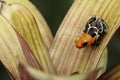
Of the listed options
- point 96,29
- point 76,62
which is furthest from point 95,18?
point 76,62

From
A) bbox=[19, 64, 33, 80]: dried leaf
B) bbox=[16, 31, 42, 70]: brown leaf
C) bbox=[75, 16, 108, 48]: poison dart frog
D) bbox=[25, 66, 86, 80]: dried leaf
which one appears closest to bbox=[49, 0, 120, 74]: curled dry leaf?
bbox=[75, 16, 108, 48]: poison dart frog

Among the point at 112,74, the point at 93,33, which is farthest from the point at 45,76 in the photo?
the point at 93,33

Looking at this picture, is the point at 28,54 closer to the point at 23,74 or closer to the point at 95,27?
the point at 23,74

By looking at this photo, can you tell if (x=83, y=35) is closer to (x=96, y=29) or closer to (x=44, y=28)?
(x=96, y=29)

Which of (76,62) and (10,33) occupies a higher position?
(10,33)

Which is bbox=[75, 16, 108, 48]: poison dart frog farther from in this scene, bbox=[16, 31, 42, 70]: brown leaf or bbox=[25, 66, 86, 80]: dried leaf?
bbox=[25, 66, 86, 80]: dried leaf
